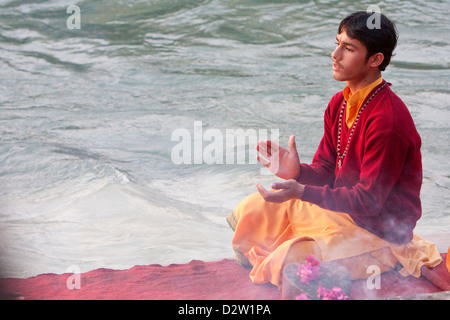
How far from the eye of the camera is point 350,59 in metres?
2.44

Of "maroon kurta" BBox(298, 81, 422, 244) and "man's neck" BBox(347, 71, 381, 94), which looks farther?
"man's neck" BBox(347, 71, 381, 94)

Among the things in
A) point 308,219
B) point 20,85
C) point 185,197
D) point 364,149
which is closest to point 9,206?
point 185,197

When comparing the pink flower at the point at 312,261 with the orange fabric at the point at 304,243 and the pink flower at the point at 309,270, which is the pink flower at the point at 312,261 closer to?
the pink flower at the point at 309,270

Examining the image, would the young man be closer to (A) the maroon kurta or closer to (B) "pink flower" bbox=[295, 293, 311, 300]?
(A) the maroon kurta

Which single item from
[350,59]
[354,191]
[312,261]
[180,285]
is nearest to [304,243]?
[312,261]

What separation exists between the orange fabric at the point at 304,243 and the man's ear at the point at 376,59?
61 cm

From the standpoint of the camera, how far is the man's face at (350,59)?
2.43 m

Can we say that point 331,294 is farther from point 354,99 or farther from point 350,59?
point 350,59

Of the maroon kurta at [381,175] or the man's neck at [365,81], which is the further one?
the man's neck at [365,81]

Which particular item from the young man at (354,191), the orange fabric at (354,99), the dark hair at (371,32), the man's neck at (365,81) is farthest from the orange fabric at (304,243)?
the dark hair at (371,32)

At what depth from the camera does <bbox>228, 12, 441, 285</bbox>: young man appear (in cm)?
236

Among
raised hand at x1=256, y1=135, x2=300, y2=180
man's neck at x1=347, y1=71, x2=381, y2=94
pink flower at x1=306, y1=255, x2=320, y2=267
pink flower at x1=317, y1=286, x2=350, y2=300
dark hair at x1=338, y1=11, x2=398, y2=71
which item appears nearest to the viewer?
pink flower at x1=317, y1=286, x2=350, y2=300

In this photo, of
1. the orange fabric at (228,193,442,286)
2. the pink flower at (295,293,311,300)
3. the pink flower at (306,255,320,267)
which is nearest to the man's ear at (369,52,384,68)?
the orange fabric at (228,193,442,286)
